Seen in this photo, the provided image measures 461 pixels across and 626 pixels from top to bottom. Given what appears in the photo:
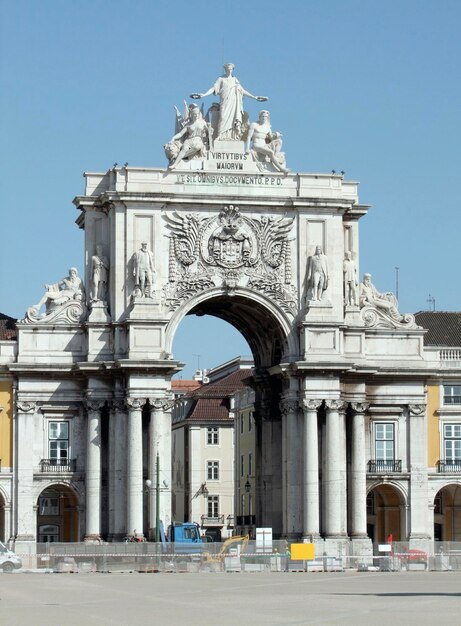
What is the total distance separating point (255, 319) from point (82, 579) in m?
26.7

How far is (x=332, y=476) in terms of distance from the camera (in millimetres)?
89438

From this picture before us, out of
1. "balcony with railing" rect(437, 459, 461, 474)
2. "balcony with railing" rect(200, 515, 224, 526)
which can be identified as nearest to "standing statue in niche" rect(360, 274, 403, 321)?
"balcony with railing" rect(437, 459, 461, 474)

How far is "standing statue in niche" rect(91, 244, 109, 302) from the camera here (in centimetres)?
9000

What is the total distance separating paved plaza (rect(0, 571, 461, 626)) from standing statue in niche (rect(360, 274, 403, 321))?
21.5 metres

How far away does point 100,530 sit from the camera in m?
88.8

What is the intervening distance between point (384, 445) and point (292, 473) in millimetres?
5594

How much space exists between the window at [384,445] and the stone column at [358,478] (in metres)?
1.69

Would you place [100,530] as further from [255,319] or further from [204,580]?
[204,580]

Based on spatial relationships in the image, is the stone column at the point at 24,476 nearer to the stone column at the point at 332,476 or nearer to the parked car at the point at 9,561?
the parked car at the point at 9,561

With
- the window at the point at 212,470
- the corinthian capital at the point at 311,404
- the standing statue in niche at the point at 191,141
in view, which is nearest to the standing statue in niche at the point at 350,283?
the corinthian capital at the point at 311,404

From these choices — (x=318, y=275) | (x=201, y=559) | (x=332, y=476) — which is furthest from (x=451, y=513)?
(x=201, y=559)

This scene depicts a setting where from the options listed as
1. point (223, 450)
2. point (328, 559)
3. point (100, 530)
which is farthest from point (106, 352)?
point (223, 450)

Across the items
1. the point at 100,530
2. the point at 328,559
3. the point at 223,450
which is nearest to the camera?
the point at 328,559

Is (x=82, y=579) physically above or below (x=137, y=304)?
below
